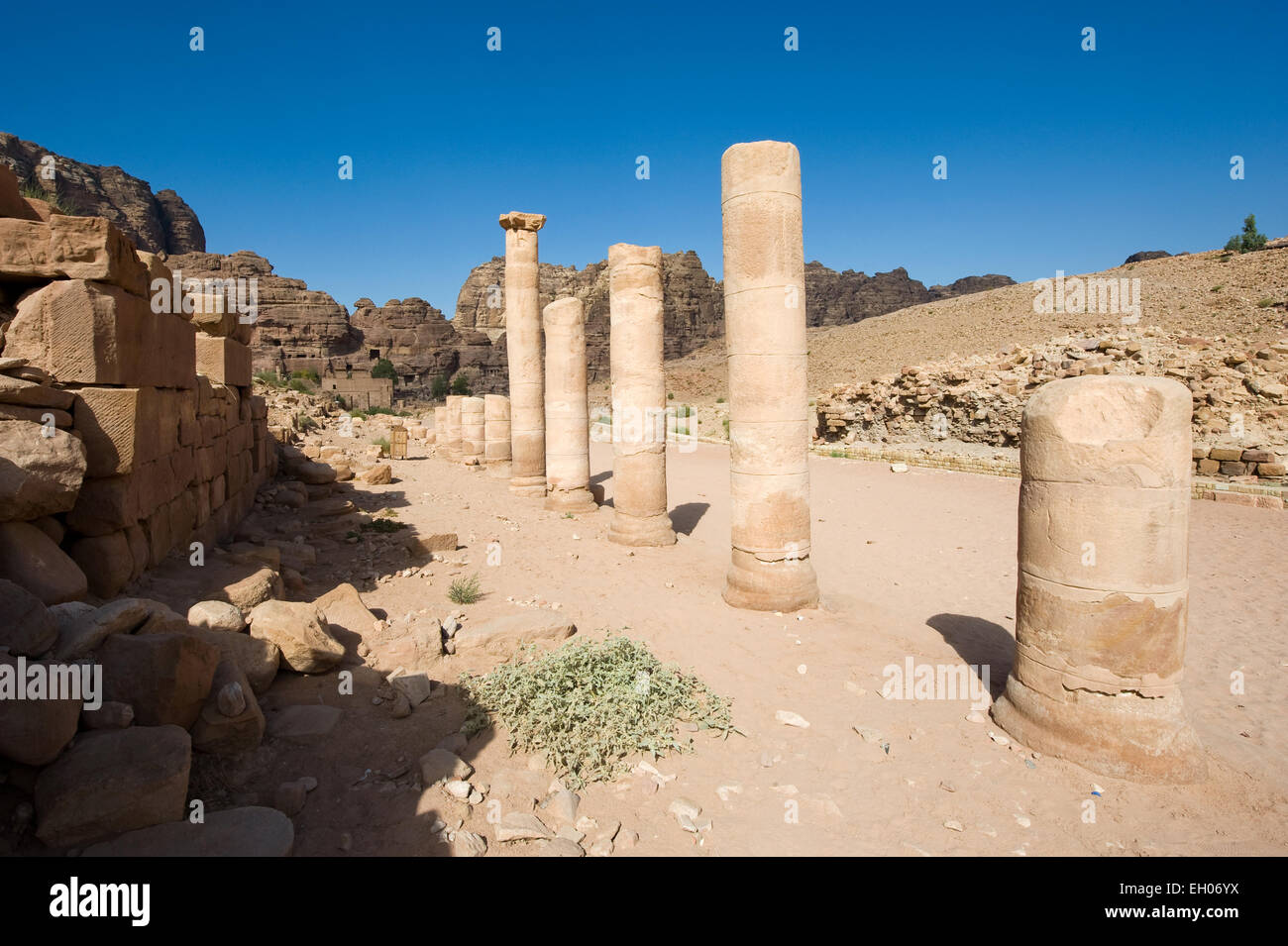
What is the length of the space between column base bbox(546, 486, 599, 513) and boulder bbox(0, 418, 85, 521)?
28.4ft

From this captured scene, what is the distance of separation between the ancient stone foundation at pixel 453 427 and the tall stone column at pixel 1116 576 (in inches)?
729

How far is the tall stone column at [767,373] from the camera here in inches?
275

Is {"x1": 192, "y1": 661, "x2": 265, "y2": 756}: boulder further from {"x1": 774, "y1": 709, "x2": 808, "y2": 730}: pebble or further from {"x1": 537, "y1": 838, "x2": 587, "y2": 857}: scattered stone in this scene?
{"x1": 774, "y1": 709, "x2": 808, "y2": 730}: pebble

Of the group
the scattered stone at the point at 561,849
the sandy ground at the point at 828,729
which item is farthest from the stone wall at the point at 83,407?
the scattered stone at the point at 561,849

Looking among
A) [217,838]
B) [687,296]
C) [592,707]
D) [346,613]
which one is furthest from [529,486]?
[687,296]

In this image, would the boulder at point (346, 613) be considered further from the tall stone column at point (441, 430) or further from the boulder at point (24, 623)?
the tall stone column at point (441, 430)

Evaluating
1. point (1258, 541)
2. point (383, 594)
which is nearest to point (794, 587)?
point (383, 594)

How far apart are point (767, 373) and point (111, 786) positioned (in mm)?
6138

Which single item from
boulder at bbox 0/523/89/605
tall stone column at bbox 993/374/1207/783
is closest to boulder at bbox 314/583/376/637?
boulder at bbox 0/523/89/605

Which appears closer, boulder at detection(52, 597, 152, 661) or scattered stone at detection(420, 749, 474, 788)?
boulder at detection(52, 597, 152, 661)

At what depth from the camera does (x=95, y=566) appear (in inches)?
177

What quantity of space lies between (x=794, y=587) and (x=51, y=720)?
20.3ft

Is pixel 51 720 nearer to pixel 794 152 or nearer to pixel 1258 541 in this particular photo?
pixel 794 152

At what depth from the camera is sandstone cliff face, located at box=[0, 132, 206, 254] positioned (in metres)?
47.0
